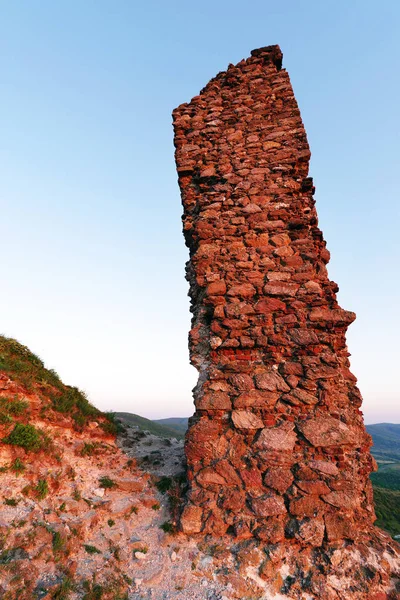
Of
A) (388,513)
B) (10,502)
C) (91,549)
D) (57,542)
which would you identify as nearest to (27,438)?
(10,502)

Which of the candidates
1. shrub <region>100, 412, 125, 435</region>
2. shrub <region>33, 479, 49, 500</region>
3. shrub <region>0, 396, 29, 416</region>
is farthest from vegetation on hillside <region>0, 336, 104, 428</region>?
shrub <region>33, 479, 49, 500</region>

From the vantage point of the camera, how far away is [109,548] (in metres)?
3.45

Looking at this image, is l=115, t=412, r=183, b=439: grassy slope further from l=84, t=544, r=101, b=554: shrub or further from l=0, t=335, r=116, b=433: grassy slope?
l=84, t=544, r=101, b=554: shrub

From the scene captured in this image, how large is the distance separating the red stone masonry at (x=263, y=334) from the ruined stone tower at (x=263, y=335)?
2 centimetres

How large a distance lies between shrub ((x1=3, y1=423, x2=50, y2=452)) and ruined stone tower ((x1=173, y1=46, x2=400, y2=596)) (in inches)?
86.4

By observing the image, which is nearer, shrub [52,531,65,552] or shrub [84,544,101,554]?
shrub [52,531,65,552]

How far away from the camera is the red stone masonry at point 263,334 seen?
3789mm

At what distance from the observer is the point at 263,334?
4566mm

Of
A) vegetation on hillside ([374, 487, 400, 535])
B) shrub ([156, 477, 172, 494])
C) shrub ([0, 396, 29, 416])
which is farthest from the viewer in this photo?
vegetation on hillside ([374, 487, 400, 535])

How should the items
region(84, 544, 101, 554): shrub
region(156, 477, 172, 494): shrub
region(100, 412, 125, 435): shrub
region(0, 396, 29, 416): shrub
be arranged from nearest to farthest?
region(84, 544, 101, 554): shrub, region(156, 477, 172, 494): shrub, region(0, 396, 29, 416): shrub, region(100, 412, 125, 435): shrub

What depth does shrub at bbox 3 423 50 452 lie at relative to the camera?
4375 millimetres

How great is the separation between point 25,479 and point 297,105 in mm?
7302

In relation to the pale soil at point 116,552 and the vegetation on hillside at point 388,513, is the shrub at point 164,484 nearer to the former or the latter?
the pale soil at point 116,552

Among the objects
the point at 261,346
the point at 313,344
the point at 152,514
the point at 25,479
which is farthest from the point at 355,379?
the point at 25,479
